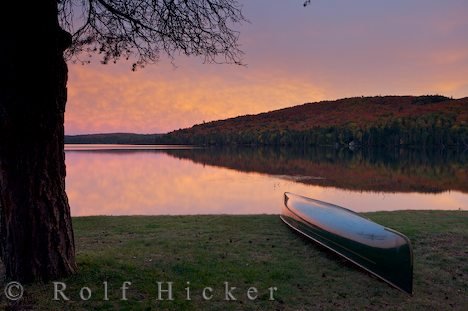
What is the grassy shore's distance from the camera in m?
5.95

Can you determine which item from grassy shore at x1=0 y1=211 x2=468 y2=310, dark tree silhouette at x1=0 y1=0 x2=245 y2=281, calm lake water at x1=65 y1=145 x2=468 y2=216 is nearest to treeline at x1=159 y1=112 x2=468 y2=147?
calm lake water at x1=65 y1=145 x2=468 y2=216

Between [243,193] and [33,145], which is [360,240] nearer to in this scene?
[33,145]

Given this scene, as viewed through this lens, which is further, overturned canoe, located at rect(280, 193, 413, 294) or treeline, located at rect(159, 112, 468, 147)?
treeline, located at rect(159, 112, 468, 147)

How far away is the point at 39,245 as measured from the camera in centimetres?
597

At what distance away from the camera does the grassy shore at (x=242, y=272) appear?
5949 millimetres

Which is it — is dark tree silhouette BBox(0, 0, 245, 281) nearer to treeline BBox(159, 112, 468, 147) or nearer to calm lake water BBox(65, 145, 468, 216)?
calm lake water BBox(65, 145, 468, 216)

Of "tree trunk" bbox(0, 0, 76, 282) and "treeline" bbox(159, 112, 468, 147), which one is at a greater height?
"treeline" bbox(159, 112, 468, 147)

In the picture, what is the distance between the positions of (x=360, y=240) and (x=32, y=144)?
20.1ft

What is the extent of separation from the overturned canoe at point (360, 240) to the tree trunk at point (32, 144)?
522 cm

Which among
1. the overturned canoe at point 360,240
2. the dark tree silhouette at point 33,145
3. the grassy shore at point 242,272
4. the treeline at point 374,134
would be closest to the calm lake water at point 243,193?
the overturned canoe at point 360,240

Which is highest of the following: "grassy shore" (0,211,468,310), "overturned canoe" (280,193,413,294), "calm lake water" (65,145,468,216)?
"overturned canoe" (280,193,413,294)

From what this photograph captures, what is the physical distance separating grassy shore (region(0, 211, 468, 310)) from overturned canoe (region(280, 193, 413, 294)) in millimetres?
194

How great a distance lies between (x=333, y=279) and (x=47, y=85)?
5.62 m

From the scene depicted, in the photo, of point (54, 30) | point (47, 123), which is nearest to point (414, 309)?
point (47, 123)
